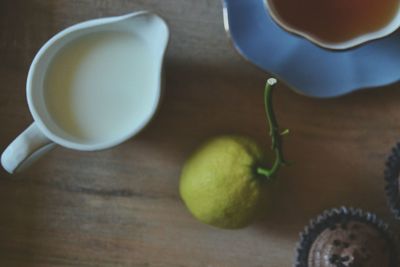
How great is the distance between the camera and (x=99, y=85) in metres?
0.91

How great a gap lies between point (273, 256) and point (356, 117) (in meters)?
0.22

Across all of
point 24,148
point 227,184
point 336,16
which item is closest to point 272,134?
point 227,184

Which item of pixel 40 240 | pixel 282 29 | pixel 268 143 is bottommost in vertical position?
pixel 40 240

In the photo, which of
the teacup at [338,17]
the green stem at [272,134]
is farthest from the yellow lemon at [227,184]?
the teacup at [338,17]

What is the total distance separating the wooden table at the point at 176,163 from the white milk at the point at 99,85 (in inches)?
2.1

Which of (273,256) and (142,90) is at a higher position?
(142,90)

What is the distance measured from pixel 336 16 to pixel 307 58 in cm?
7

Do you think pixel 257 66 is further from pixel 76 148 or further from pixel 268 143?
pixel 76 148

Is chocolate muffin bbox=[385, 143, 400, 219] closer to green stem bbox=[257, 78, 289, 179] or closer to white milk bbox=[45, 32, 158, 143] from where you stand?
green stem bbox=[257, 78, 289, 179]

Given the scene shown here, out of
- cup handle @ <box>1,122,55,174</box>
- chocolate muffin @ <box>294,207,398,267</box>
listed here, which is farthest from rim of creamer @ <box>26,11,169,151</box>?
chocolate muffin @ <box>294,207,398,267</box>

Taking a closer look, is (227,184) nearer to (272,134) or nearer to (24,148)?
(272,134)

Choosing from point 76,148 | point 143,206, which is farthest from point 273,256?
point 76,148

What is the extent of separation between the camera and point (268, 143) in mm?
957

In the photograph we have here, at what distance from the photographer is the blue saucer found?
928mm
